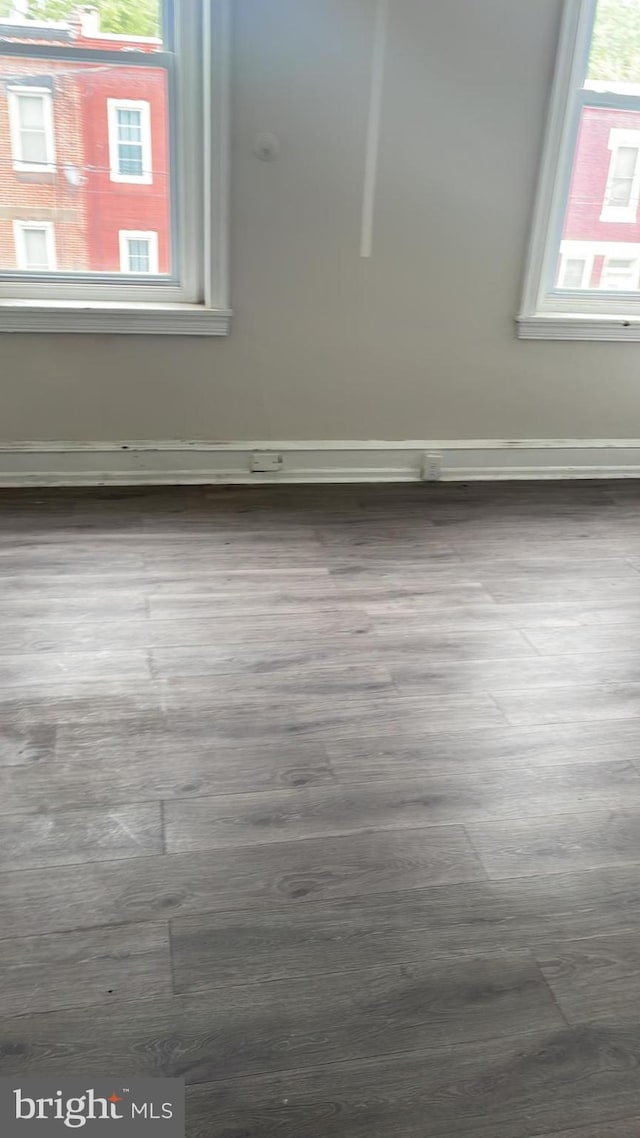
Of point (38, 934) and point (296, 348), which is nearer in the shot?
point (38, 934)

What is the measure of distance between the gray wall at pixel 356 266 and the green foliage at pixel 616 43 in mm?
242

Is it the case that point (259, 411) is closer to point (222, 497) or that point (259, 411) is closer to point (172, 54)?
point (222, 497)

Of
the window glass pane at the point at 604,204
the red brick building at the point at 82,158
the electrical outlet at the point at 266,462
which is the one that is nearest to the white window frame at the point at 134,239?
the red brick building at the point at 82,158

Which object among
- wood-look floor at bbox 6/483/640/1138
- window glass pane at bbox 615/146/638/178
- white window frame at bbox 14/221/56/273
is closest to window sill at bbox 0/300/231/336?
white window frame at bbox 14/221/56/273

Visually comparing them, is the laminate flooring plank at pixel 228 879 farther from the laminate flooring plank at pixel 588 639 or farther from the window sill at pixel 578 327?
the window sill at pixel 578 327

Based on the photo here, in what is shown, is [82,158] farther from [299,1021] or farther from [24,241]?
[299,1021]

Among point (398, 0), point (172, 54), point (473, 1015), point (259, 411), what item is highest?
point (398, 0)

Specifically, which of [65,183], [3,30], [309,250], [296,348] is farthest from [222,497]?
[3,30]

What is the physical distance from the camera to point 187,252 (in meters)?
3.39

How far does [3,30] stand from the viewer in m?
3.03

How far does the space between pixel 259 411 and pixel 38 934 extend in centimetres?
237

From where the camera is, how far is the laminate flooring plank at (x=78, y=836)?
5.69 ft

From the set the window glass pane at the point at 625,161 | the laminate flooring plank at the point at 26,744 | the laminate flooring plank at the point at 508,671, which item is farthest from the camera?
the window glass pane at the point at 625,161

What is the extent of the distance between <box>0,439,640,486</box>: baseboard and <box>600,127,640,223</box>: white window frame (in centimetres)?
89
